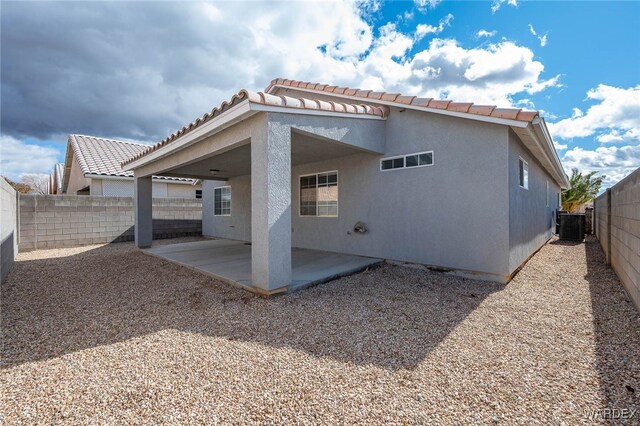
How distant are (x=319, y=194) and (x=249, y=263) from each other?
3385 millimetres

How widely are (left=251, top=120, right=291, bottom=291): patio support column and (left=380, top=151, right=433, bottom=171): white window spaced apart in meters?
3.51

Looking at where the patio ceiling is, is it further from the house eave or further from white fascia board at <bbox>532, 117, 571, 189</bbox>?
white fascia board at <bbox>532, 117, 571, 189</bbox>

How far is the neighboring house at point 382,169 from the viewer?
5.20 metres

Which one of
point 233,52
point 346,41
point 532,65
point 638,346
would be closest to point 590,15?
point 532,65

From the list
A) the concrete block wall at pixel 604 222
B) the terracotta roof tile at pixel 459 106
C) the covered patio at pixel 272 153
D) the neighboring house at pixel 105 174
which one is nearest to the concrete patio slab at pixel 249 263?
the covered patio at pixel 272 153

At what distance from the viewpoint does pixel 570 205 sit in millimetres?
27094

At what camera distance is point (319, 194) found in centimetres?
973

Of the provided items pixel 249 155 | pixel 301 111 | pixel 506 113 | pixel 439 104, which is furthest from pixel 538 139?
pixel 249 155

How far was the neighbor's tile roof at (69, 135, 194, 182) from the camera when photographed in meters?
15.9

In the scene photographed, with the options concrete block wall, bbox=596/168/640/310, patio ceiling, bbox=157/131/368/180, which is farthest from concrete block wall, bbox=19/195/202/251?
concrete block wall, bbox=596/168/640/310

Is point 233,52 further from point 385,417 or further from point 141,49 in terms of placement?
point 385,417

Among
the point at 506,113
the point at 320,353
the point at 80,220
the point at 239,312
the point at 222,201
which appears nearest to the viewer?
the point at 320,353

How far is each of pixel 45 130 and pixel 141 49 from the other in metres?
23.3

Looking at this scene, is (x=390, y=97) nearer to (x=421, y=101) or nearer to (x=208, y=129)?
(x=421, y=101)
